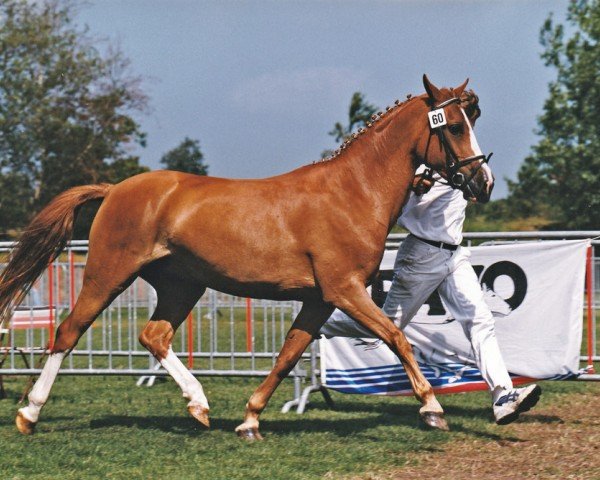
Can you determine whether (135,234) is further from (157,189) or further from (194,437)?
(194,437)

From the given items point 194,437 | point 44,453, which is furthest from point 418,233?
point 44,453

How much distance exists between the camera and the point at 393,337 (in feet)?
20.8

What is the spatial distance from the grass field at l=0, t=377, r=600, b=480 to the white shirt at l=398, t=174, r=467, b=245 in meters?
1.45

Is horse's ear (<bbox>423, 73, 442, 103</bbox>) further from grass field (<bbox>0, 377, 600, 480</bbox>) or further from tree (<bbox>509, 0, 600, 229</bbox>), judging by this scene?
tree (<bbox>509, 0, 600, 229</bbox>)

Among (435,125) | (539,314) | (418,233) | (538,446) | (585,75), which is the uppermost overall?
(585,75)

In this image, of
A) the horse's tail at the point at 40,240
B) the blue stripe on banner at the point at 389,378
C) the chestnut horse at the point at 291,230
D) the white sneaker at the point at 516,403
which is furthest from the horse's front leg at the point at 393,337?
the horse's tail at the point at 40,240

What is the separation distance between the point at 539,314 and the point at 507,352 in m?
0.42

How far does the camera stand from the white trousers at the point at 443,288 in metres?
7.00

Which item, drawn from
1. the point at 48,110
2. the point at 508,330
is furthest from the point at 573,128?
the point at 508,330

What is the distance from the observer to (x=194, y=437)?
273 inches

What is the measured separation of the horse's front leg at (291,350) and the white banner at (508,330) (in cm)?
129

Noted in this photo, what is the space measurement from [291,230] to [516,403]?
6.19ft

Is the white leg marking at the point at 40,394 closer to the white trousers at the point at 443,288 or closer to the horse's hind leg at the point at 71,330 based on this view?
the horse's hind leg at the point at 71,330

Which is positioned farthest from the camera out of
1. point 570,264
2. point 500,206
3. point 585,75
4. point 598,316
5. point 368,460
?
point 500,206
